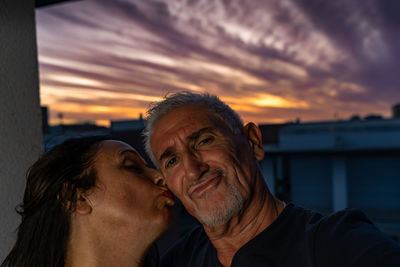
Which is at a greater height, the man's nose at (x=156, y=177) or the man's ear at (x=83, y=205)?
the man's nose at (x=156, y=177)

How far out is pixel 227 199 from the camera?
1.56 metres

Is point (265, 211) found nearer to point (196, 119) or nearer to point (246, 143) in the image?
point (246, 143)

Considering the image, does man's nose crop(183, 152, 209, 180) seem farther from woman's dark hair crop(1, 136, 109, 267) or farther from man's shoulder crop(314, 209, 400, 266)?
man's shoulder crop(314, 209, 400, 266)

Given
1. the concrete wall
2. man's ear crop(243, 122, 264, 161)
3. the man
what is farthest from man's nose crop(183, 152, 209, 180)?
the concrete wall

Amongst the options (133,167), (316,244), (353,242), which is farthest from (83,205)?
(353,242)

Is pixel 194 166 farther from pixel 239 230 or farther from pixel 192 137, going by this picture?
pixel 239 230

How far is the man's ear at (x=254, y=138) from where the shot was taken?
6.14 feet

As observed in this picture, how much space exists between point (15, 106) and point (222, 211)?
1.06 metres

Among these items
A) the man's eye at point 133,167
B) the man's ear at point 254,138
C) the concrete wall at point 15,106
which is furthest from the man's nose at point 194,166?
the concrete wall at point 15,106

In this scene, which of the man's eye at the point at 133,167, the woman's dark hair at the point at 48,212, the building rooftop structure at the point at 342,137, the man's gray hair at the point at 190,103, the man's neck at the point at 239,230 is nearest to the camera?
the woman's dark hair at the point at 48,212

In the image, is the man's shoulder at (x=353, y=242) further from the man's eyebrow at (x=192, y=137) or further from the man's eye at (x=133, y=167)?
the man's eye at (x=133, y=167)

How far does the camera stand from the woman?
1.36m

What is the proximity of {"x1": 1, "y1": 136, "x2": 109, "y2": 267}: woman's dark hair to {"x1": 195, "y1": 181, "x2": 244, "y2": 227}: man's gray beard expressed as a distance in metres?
0.53

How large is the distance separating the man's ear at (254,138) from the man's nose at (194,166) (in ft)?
1.21
